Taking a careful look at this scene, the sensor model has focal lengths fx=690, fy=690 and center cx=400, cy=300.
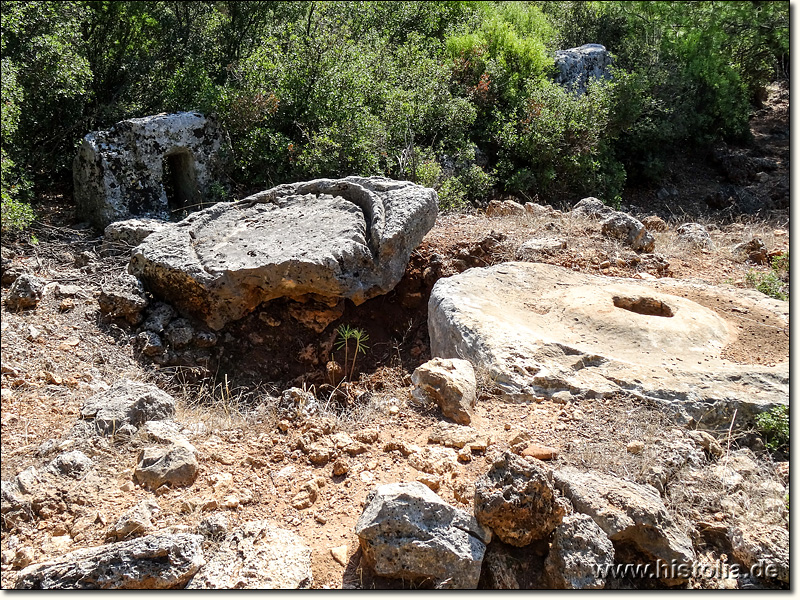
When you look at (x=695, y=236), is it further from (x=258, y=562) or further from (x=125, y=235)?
(x=258, y=562)

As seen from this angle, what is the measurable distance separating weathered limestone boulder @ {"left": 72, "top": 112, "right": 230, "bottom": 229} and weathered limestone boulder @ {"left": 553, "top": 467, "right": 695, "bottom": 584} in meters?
4.69

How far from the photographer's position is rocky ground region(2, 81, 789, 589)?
290cm

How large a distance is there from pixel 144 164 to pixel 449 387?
4.02 m

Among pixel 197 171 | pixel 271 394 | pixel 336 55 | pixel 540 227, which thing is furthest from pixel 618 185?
pixel 271 394

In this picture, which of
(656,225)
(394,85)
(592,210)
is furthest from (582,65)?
(592,210)

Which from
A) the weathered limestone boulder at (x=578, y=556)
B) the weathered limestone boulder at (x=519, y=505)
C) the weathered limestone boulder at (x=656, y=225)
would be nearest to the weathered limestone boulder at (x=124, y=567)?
the weathered limestone boulder at (x=519, y=505)

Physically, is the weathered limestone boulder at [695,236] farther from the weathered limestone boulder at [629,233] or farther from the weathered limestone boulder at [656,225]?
the weathered limestone boulder at [629,233]

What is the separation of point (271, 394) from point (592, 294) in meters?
2.47

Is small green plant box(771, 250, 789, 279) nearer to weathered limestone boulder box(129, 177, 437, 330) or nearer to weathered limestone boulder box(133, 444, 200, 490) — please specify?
weathered limestone boulder box(129, 177, 437, 330)

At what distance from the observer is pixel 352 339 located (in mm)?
5281

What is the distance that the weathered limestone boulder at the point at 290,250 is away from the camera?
480 cm

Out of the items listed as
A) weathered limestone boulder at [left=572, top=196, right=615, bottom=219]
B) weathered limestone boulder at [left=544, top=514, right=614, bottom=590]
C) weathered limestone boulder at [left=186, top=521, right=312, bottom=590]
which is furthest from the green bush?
weathered limestone boulder at [left=186, top=521, right=312, bottom=590]

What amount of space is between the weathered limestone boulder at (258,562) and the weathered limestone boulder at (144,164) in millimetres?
4211

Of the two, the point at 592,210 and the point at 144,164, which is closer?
the point at 144,164
